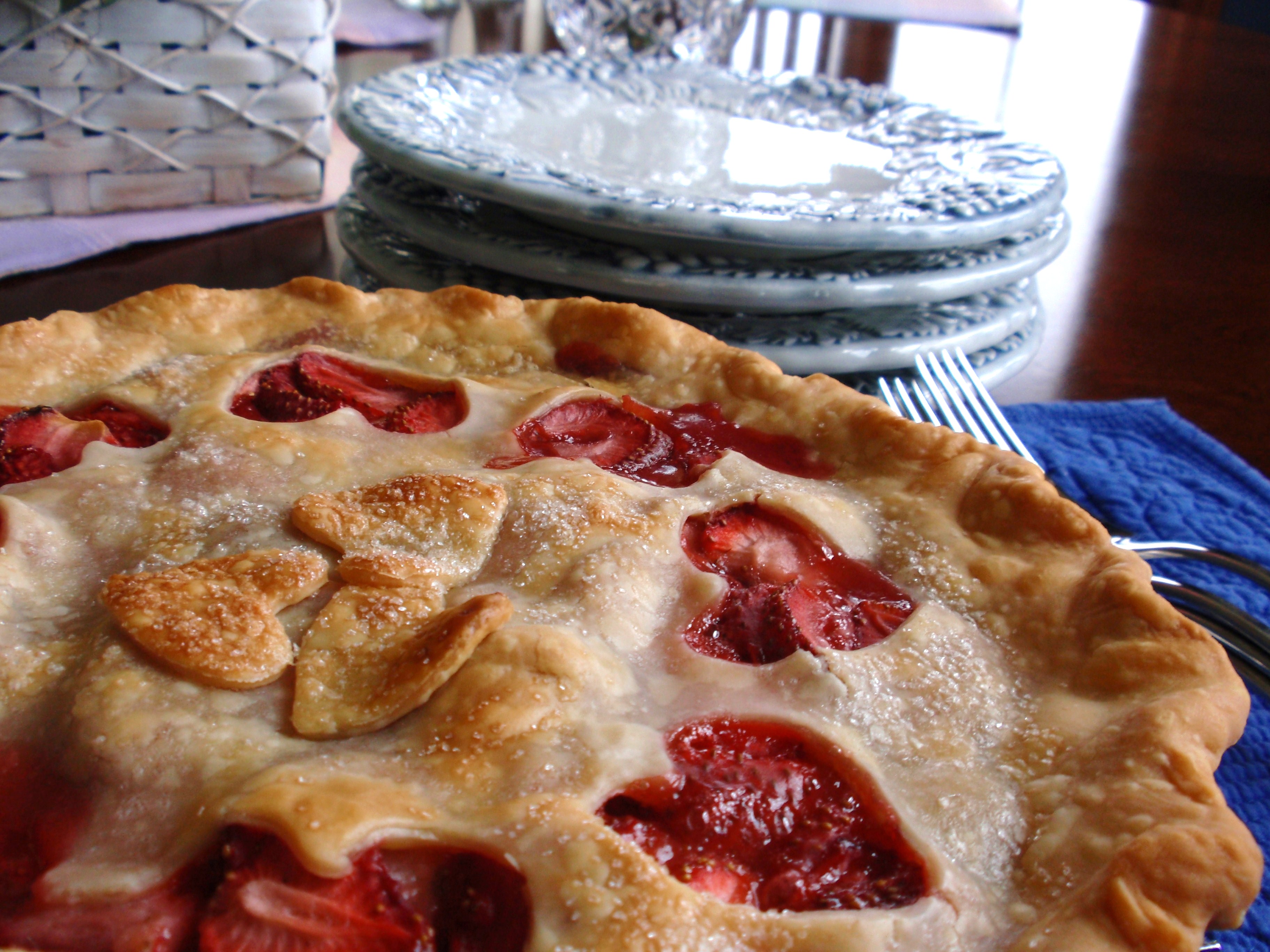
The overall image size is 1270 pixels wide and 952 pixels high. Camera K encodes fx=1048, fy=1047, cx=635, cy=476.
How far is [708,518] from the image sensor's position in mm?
1109

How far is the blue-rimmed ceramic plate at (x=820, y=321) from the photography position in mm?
1599

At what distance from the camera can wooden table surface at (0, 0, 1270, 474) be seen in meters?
1.97

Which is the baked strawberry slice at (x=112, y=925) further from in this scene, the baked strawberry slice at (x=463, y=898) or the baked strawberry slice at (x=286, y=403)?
the baked strawberry slice at (x=286, y=403)

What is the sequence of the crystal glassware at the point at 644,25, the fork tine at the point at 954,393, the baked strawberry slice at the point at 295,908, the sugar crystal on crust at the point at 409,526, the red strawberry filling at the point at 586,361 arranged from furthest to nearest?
the crystal glassware at the point at 644,25
the fork tine at the point at 954,393
the red strawberry filling at the point at 586,361
the sugar crystal on crust at the point at 409,526
the baked strawberry slice at the point at 295,908

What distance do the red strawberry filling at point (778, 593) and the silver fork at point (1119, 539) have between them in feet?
1.08

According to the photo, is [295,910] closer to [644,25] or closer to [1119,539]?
[1119,539]

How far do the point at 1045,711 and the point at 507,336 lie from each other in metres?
0.80

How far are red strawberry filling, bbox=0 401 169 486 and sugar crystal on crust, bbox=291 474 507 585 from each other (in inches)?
10.2

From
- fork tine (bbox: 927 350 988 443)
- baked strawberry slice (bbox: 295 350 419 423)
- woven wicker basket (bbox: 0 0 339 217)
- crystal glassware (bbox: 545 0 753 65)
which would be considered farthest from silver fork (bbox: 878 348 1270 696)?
crystal glassware (bbox: 545 0 753 65)

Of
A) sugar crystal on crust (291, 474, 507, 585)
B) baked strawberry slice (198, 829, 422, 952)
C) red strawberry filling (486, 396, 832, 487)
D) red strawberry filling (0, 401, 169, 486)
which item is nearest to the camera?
baked strawberry slice (198, 829, 422, 952)

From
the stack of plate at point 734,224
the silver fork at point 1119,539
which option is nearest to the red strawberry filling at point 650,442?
the silver fork at point 1119,539

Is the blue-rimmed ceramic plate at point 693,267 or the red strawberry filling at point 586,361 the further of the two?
A: the blue-rimmed ceramic plate at point 693,267

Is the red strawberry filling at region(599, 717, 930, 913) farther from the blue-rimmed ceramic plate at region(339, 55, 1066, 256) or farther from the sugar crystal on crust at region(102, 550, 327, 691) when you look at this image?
the blue-rimmed ceramic plate at region(339, 55, 1066, 256)

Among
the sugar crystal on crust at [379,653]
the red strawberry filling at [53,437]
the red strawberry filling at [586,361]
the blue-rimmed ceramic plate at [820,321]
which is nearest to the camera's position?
the sugar crystal on crust at [379,653]
